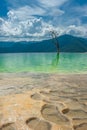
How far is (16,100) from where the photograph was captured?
6.41 metres

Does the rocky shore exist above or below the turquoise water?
above

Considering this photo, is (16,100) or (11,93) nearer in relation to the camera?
(16,100)

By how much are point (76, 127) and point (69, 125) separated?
14cm

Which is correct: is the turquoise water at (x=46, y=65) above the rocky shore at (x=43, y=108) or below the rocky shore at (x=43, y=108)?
below

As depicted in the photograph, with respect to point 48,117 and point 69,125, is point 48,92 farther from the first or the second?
point 69,125

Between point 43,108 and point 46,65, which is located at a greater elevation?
point 43,108

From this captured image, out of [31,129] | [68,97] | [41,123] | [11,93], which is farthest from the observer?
[11,93]

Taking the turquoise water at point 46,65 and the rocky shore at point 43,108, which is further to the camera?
the turquoise water at point 46,65

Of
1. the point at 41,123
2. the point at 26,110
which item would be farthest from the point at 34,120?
the point at 26,110

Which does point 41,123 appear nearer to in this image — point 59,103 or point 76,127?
point 76,127

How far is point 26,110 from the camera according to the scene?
18.0ft

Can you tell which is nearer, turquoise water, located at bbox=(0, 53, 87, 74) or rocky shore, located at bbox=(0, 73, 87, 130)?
rocky shore, located at bbox=(0, 73, 87, 130)

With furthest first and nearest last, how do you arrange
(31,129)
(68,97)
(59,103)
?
(68,97) → (59,103) → (31,129)

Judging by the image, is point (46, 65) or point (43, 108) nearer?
point (43, 108)
